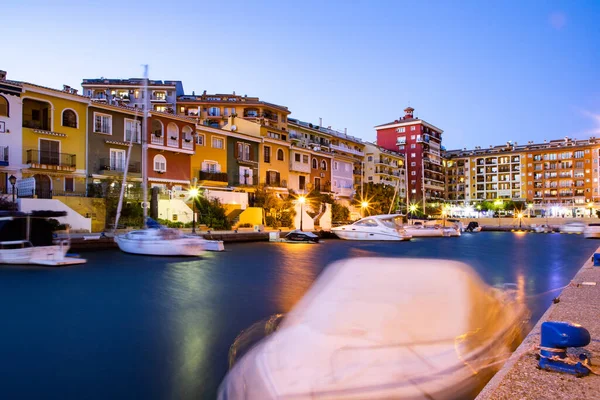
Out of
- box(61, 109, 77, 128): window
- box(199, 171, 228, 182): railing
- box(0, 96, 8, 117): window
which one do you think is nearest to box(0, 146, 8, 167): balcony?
box(0, 96, 8, 117): window

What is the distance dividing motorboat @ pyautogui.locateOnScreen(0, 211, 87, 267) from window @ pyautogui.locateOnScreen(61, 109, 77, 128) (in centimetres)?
1332

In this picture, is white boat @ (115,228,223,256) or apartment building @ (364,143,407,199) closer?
white boat @ (115,228,223,256)

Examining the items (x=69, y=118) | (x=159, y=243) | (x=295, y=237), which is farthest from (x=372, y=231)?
(x=69, y=118)

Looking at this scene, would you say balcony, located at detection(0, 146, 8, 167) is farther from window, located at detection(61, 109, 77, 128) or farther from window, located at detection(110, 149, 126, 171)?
window, located at detection(110, 149, 126, 171)

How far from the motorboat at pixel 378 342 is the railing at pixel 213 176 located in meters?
38.8

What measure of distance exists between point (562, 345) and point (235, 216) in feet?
131

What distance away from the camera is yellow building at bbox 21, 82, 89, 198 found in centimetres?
3150

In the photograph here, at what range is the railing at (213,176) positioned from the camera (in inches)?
1708

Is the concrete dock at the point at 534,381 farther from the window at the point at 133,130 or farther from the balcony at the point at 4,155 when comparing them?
the window at the point at 133,130

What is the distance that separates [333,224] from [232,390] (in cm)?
5001

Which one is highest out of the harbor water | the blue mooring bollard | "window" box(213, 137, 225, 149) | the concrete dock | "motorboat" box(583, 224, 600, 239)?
"window" box(213, 137, 225, 149)

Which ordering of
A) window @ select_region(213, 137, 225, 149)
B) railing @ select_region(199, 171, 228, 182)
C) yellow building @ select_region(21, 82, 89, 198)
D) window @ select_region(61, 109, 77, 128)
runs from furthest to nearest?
window @ select_region(213, 137, 225, 149), railing @ select_region(199, 171, 228, 182), window @ select_region(61, 109, 77, 128), yellow building @ select_region(21, 82, 89, 198)

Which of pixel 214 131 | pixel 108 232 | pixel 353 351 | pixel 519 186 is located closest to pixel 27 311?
pixel 353 351

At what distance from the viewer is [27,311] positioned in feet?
40.7
